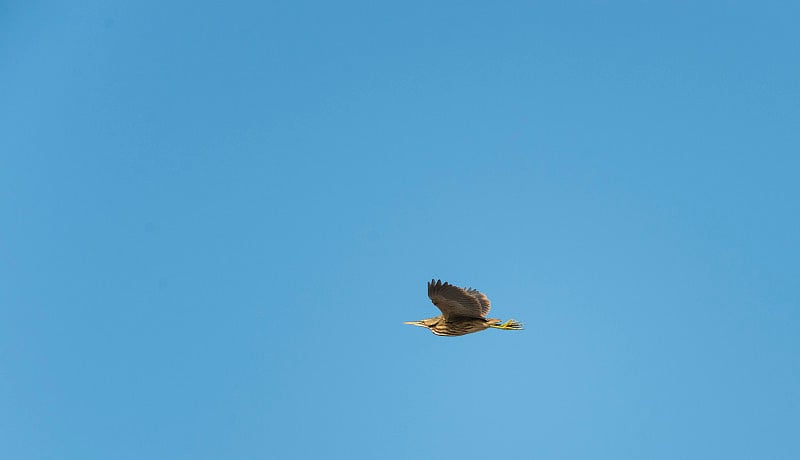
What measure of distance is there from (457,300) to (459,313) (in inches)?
25.7

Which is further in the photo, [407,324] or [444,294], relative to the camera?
[407,324]

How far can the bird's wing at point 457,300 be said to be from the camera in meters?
24.5

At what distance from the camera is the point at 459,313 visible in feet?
83.6

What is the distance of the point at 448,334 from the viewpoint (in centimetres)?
2616

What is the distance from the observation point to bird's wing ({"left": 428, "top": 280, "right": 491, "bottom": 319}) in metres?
24.5

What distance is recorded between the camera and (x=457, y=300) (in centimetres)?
2497

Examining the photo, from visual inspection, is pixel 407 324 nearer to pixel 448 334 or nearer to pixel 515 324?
pixel 448 334

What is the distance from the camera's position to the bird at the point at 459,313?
81.0 ft

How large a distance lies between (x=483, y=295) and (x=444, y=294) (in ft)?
5.38

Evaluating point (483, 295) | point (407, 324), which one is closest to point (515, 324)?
point (483, 295)

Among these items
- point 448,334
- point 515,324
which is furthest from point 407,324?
point 515,324

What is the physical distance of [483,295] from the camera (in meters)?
25.9

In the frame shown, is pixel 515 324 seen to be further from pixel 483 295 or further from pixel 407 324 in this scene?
pixel 407 324
